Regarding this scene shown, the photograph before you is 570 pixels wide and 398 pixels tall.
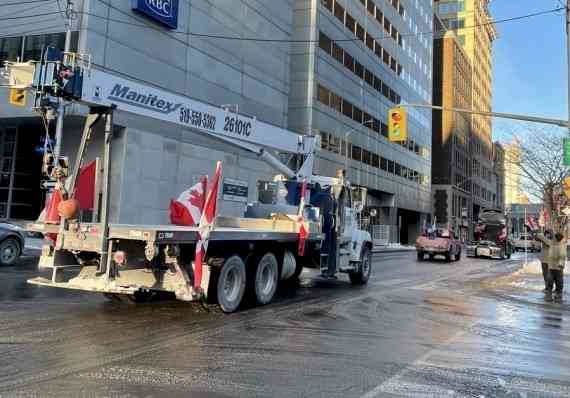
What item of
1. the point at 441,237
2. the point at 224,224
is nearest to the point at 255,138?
the point at 224,224

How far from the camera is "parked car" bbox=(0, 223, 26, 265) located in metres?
15.2

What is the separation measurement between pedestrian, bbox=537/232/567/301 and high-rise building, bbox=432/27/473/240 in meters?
72.6

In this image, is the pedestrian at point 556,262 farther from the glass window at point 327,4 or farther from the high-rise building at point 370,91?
the glass window at point 327,4

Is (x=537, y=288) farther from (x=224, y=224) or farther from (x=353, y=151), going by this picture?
(x=353, y=151)

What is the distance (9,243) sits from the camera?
1541 centimetres

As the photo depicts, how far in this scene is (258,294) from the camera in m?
10.1

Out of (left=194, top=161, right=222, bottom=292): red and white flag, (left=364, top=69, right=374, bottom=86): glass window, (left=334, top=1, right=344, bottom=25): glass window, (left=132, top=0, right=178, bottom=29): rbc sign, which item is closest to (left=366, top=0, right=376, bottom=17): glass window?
(left=364, top=69, right=374, bottom=86): glass window

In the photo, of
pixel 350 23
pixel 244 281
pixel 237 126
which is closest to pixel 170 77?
pixel 237 126

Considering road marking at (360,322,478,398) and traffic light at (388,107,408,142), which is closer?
road marking at (360,322,478,398)

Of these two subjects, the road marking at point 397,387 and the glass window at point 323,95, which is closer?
the road marking at point 397,387

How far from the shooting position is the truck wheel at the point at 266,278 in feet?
33.1

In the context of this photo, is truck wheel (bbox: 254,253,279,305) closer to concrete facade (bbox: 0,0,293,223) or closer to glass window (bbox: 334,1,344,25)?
concrete facade (bbox: 0,0,293,223)

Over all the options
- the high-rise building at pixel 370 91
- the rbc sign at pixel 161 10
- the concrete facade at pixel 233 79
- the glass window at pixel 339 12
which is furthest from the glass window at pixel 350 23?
the rbc sign at pixel 161 10

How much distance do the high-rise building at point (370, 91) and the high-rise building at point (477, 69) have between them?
32057 mm
